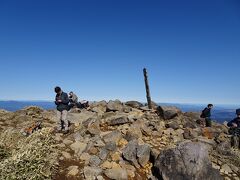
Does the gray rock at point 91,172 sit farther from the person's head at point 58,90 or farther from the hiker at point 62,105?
the person's head at point 58,90

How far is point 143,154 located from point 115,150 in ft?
5.36

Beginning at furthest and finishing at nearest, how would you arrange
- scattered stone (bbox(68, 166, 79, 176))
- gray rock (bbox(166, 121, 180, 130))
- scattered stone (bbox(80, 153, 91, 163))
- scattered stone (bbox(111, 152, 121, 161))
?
gray rock (bbox(166, 121, 180, 130)) → scattered stone (bbox(111, 152, 121, 161)) → scattered stone (bbox(80, 153, 91, 163)) → scattered stone (bbox(68, 166, 79, 176))

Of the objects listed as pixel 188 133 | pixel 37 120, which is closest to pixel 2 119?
pixel 37 120

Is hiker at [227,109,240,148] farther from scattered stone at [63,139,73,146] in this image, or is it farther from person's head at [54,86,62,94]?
person's head at [54,86,62,94]

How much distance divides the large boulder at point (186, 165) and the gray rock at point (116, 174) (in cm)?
180

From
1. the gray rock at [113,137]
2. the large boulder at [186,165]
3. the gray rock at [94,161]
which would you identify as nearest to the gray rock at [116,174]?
the gray rock at [94,161]

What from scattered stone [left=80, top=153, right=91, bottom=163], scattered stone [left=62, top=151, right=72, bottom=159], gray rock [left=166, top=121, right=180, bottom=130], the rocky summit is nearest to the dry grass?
the rocky summit

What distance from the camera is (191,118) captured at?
1046 inches

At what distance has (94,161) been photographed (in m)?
16.3

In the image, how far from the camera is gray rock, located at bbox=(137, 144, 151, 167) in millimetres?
16938

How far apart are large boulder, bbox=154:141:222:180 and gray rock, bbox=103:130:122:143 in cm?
335

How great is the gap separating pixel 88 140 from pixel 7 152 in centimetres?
501

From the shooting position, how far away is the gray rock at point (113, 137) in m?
18.7

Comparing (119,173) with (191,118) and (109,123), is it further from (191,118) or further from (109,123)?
(191,118)
